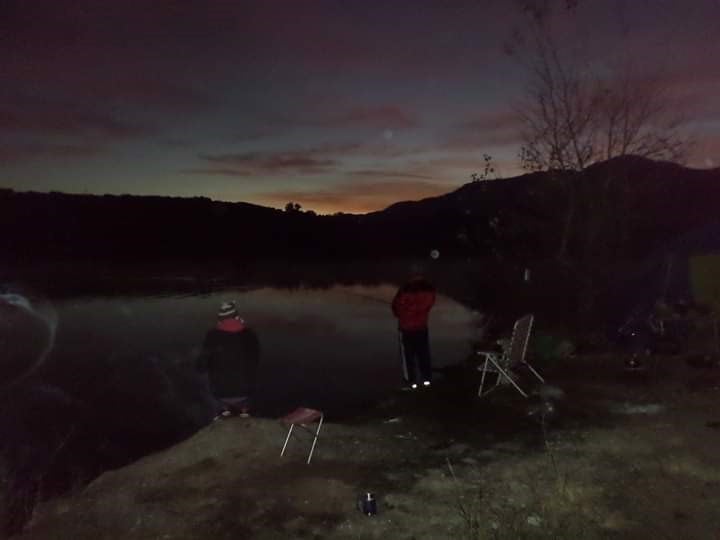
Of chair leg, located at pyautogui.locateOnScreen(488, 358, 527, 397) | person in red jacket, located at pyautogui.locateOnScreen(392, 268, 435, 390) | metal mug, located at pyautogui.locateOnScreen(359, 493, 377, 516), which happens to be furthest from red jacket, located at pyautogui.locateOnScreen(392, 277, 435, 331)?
metal mug, located at pyautogui.locateOnScreen(359, 493, 377, 516)

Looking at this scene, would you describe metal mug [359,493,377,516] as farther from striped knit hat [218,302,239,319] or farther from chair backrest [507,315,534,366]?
chair backrest [507,315,534,366]

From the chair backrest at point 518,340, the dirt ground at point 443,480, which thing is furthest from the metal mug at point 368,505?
the chair backrest at point 518,340

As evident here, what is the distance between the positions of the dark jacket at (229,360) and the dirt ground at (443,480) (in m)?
0.44

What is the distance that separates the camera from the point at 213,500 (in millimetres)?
5578

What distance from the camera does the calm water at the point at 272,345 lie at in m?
13.8

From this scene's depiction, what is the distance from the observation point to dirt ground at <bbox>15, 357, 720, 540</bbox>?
494cm

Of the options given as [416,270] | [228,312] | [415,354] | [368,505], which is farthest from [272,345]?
[368,505]

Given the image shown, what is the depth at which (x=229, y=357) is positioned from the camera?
7449mm

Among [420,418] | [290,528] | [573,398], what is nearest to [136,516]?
[290,528]

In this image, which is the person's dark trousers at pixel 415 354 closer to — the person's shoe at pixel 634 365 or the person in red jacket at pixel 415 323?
the person in red jacket at pixel 415 323

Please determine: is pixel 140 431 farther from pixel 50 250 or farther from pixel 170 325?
pixel 50 250

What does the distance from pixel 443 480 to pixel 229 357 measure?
2.81 m

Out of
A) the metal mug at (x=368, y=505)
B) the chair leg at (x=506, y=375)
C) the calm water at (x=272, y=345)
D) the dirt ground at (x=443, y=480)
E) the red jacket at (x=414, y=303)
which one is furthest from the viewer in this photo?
the calm water at (x=272, y=345)

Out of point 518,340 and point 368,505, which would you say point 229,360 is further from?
point 518,340
